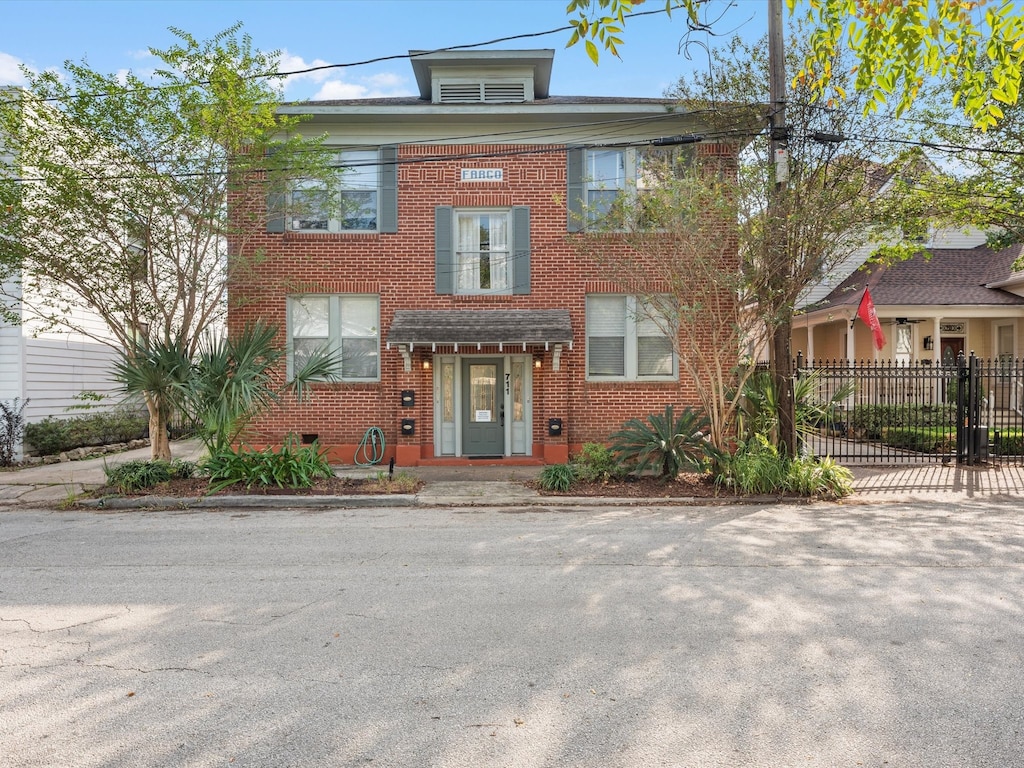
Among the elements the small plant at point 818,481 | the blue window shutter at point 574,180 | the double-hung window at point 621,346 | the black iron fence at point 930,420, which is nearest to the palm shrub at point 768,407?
the black iron fence at point 930,420

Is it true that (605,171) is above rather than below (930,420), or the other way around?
above

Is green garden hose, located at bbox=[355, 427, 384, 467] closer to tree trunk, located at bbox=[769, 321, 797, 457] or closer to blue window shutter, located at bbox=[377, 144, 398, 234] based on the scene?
blue window shutter, located at bbox=[377, 144, 398, 234]

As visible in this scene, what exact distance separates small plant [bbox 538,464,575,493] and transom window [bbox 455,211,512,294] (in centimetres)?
467

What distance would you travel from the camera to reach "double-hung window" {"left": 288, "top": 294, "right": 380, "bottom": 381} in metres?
14.5

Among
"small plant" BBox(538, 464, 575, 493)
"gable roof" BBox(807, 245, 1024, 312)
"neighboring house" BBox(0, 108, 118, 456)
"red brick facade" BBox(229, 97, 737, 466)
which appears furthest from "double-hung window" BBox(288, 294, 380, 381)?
"gable roof" BBox(807, 245, 1024, 312)

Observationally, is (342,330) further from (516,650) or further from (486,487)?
(516,650)

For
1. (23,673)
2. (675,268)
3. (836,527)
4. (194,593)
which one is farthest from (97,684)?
(675,268)

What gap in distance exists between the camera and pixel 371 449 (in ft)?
47.1

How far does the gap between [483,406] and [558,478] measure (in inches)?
160

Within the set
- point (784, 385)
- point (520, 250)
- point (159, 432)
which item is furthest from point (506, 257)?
point (159, 432)

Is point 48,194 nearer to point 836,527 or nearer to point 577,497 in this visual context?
point 577,497

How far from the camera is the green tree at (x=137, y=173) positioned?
10875 millimetres

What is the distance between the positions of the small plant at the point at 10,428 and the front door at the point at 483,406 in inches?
373

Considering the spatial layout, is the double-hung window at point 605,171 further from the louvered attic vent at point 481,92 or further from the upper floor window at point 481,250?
the louvered attic vent at point 481,92
